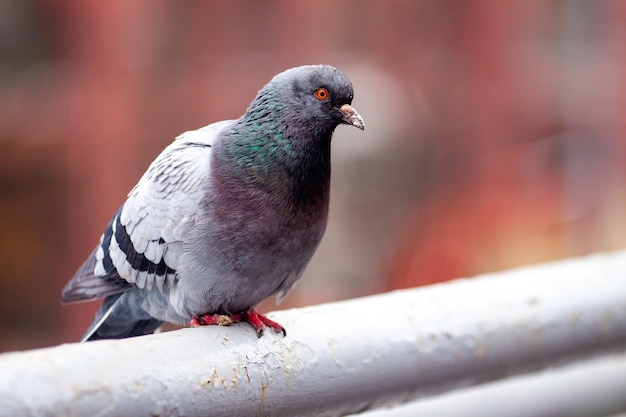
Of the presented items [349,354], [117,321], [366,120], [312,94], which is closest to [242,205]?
[312,94]

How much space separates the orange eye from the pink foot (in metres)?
0.82

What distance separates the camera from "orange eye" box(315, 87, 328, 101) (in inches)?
129

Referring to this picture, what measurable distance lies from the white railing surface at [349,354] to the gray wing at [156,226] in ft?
1.68

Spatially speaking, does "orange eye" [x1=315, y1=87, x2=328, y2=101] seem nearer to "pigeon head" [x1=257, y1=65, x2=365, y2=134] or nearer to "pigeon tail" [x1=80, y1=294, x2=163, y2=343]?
"pigeon head" [x1=257, y1=65, x2=365, y2=134]

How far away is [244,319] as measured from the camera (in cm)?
324

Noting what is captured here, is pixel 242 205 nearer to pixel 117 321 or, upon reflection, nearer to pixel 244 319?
pixel 244 319

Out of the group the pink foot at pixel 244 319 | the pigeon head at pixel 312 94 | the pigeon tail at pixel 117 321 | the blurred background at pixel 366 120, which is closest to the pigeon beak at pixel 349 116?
the pigeon head at pixel 312 94

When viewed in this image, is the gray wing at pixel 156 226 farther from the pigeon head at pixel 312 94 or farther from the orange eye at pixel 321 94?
the orange eye at pixel 321 94

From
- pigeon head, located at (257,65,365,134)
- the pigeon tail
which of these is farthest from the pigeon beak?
the pigeon tail

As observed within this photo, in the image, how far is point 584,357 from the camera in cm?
356

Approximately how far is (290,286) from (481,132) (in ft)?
26.1

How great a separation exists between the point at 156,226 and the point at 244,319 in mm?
503

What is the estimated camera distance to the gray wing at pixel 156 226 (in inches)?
131

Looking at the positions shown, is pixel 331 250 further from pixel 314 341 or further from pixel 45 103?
pixel 314 341
